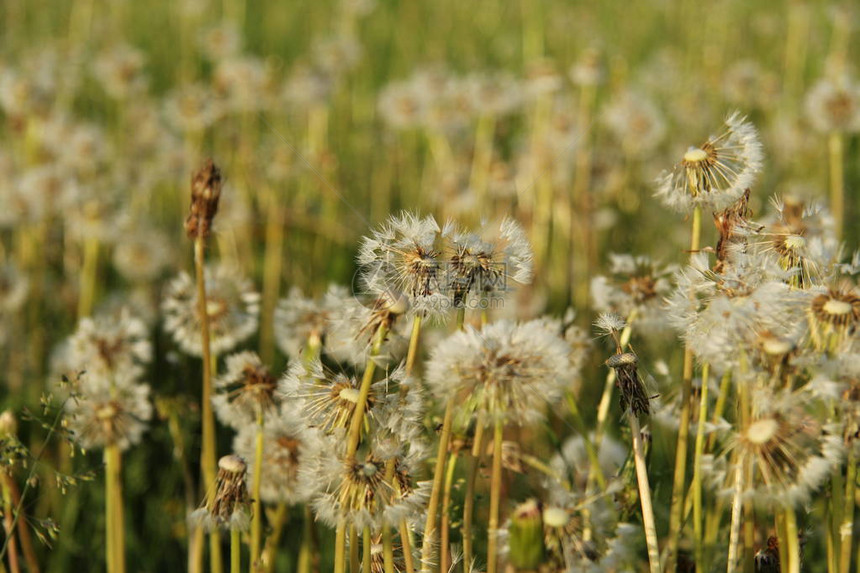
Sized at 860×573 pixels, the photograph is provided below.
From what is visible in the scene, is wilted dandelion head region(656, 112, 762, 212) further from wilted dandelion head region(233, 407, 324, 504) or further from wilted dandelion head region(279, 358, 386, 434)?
wilted dandelion head region(233, 407, 324, 504)

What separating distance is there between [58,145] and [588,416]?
277cm

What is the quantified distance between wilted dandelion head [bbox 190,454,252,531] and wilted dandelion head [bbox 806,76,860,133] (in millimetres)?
2738

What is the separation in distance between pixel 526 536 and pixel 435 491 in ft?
0.85

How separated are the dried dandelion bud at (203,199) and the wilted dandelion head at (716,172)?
735 mm

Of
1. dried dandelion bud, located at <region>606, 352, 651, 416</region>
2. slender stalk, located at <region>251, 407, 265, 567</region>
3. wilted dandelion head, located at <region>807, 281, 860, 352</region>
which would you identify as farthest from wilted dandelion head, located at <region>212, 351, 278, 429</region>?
wilted dandelion head, located at <region>807, 281, 860, 352</region>

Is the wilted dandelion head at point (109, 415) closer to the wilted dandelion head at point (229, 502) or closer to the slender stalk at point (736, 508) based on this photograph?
the wilted dandelion head at point (229, 502)

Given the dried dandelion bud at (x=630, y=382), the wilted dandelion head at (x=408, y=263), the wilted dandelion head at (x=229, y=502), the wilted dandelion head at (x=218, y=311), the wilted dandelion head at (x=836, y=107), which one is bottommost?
the wilted dandelion head at (x=229, y=502)

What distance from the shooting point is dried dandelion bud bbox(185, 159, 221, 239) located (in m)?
1.44

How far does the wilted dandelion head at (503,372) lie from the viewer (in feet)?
3.64

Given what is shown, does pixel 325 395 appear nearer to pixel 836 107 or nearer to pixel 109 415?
pixel 109 415

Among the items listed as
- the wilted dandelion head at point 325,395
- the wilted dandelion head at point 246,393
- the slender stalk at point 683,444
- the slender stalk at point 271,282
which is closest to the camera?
the wilted dandelion head at point 325,395

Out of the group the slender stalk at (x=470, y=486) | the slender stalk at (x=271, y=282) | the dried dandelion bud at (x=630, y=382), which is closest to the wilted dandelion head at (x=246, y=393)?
the slender stalk at (x=470, y=486)

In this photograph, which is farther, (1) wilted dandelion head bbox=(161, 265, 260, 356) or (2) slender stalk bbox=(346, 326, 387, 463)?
(1) wilted dandelion head bbox=(161, 265, 260, 356)

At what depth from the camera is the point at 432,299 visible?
44.9 inches
